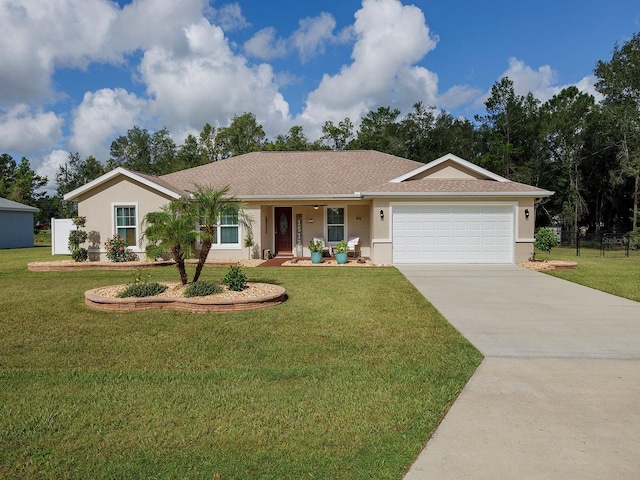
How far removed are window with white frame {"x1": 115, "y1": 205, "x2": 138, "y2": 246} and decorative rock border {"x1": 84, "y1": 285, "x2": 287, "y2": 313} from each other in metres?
8.74

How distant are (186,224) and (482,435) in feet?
22.2

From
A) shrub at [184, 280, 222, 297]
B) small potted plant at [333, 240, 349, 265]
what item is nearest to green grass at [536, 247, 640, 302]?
small potted plant at [333, 240, 349, 265]

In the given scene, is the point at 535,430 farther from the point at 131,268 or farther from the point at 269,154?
the point at 269,154

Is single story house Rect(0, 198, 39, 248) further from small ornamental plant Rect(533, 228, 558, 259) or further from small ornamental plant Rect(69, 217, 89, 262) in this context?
small ornamental plant Rect(533, 228, 558, 259)

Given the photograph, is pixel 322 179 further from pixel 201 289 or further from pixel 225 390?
pixel 225 390

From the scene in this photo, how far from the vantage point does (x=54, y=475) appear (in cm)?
290

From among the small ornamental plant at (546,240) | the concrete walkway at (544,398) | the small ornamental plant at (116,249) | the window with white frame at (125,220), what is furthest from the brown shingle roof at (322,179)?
the concrete walkway at (544,398)

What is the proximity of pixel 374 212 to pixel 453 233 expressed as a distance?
3081 millimetres

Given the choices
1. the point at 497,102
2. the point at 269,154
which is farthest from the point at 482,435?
the point at 497,102

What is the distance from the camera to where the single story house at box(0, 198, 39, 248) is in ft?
88.4

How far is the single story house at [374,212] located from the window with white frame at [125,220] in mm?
39

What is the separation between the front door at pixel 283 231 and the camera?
18.4 m

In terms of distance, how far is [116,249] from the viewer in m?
15.5

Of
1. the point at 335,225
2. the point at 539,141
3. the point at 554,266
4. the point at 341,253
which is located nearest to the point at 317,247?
the point at 341,253
